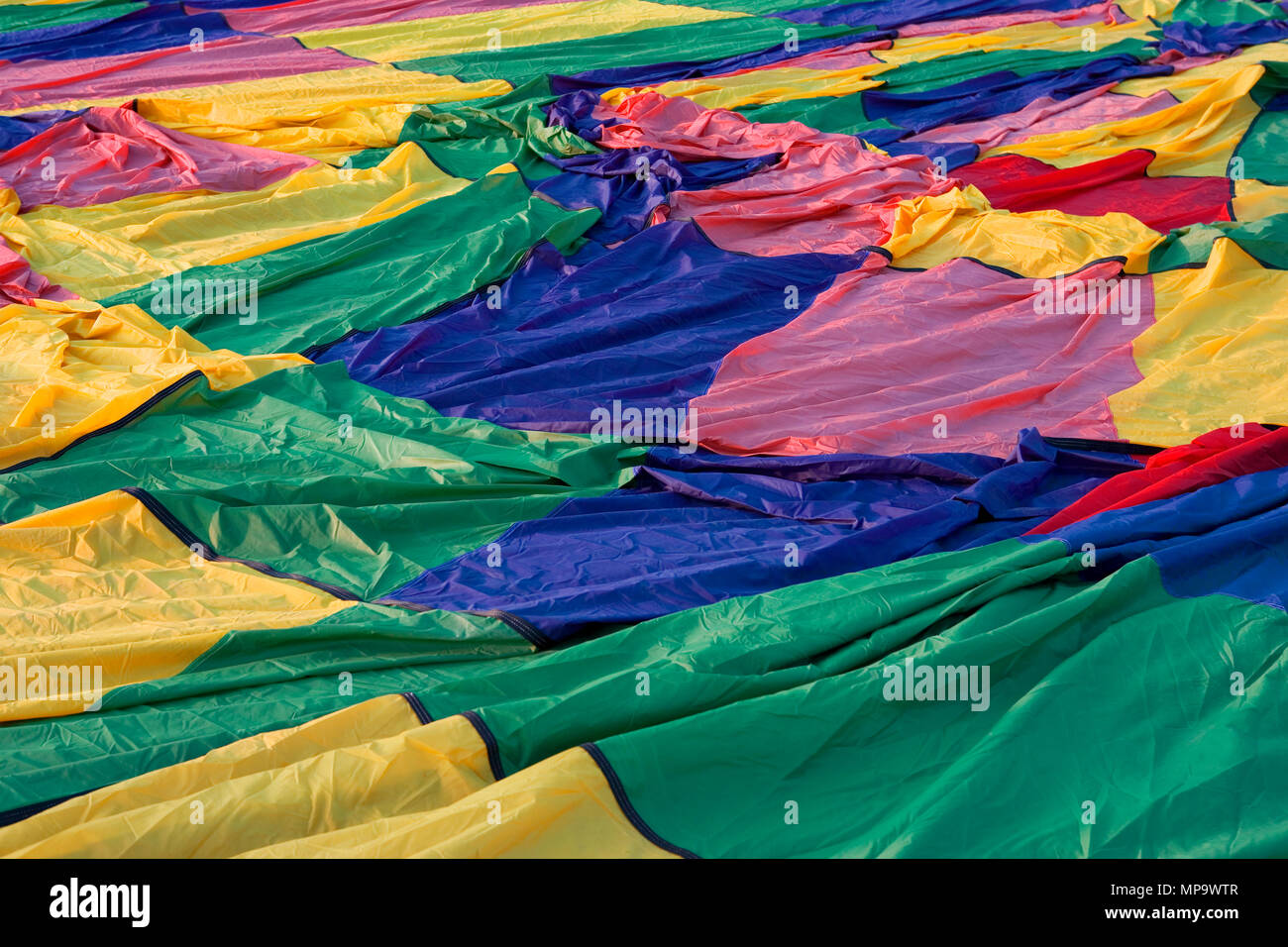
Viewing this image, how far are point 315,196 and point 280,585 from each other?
2191 millimetres

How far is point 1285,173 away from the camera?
13.5ft

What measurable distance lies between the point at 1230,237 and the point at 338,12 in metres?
4.21

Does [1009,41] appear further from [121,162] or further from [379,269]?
[121,162]

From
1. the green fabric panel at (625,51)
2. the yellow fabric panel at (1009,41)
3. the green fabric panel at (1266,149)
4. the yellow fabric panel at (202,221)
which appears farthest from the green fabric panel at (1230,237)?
the green fabric panel at (625,51)

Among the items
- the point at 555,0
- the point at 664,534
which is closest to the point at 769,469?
the point at 664,534

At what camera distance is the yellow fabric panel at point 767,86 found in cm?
502

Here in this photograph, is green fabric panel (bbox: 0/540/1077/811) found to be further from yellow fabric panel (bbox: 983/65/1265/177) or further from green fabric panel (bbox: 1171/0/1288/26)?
green fabric panel (bbox: 1171/0/1288/26)

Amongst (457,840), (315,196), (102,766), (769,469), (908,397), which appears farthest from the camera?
(315,196)

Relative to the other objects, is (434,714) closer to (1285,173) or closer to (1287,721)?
(1287,721)

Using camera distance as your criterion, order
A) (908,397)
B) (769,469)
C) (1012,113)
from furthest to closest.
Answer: (1012,113), (908,397), (769,469)

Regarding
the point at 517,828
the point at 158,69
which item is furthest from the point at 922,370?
the point at 158,69

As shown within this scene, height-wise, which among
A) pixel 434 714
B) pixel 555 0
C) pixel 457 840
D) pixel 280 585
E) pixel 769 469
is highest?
pixel 555 0

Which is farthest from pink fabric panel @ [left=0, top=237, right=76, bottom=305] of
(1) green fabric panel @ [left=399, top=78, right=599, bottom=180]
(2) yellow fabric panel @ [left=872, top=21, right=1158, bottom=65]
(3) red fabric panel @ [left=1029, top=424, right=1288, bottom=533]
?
(2) yellow fabric panel @ [left=872, top=21, right=1158, bottom=65]

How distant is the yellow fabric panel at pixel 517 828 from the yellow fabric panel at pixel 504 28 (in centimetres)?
445
